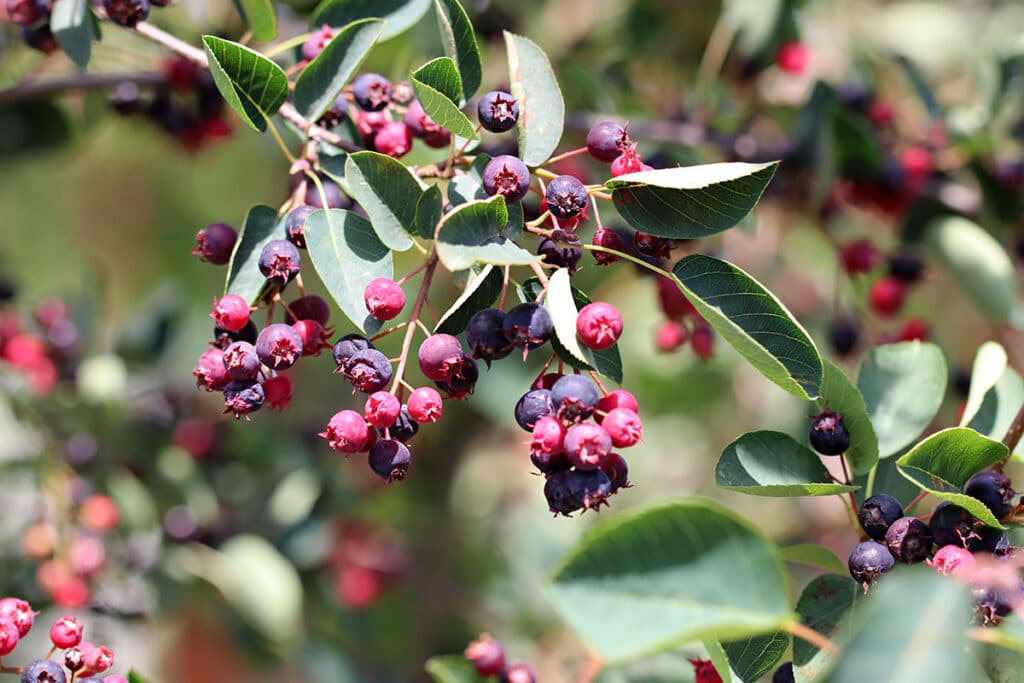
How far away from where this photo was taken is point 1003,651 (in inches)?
32.4

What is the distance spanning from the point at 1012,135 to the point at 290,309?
1.36 meters

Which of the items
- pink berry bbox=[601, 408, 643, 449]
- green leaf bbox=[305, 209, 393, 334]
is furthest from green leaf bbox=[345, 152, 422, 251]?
pink berry bbox=[601, 408, 643, 449]

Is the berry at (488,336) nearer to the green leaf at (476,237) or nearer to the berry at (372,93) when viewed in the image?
the green leaf at (476,237)

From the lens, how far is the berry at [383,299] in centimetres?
78

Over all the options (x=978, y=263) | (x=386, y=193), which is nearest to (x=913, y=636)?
(x=386, y=193)

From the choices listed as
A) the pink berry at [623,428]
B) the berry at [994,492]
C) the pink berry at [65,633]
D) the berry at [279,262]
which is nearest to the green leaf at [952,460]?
the berry at [994,492]

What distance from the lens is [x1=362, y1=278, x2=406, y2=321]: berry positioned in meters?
0.78

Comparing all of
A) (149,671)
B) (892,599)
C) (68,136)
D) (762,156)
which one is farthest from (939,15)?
(149,671)

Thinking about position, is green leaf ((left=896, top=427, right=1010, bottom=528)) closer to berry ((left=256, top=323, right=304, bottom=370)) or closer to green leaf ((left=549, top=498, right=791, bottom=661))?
green leaf ((left=549, top=498, right=791, bottom=661))

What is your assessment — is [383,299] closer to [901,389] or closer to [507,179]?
[507,179]

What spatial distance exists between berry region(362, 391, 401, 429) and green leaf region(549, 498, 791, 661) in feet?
0.84

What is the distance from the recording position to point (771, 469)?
2.71 ft

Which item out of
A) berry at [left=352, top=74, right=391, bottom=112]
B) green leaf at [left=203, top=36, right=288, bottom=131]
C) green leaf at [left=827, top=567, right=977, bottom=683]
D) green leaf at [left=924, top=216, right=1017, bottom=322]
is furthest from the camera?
green leaf at [left=924, top=216, right=1017, bottom=322]

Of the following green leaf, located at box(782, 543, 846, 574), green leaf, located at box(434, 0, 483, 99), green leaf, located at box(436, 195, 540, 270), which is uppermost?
green leaf, located at box(434, 0, 483, 99)
